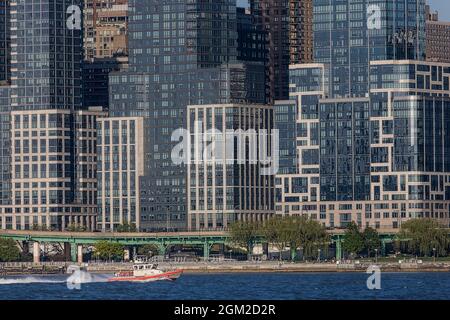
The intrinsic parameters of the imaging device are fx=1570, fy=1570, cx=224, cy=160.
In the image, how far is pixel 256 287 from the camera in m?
172

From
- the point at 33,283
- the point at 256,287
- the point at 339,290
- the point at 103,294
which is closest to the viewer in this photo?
the point at 103,294

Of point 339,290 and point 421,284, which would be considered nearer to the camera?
point 339,290

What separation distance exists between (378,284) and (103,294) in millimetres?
42043
